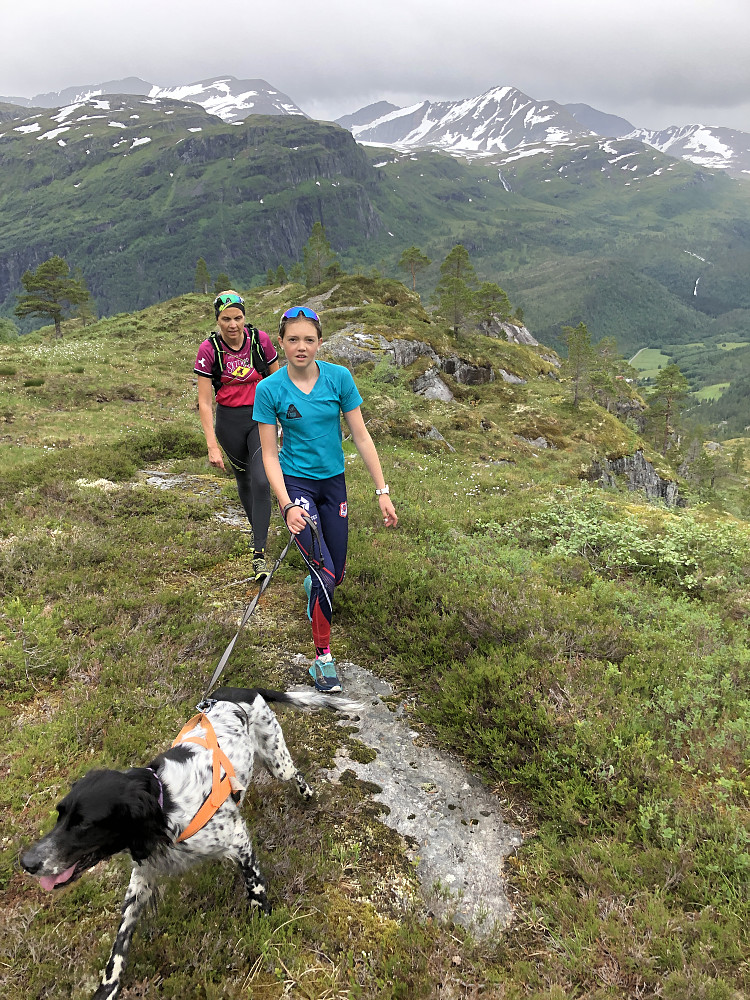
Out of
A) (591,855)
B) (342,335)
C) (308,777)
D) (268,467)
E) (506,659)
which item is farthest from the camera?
(342,335)

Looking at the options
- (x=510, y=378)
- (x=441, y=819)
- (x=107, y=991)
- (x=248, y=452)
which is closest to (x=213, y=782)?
(x=107, y=991)

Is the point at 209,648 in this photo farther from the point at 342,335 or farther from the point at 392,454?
the point at 342,335

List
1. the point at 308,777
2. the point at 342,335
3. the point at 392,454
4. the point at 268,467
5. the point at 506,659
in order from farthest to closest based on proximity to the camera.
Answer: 1. the point at 342,335
2. the point at 392,454
3. the point at 506,659
4. the point at 268,467
5. the point at 308,777

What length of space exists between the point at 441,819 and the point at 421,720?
3.68ft

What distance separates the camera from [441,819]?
4109mm

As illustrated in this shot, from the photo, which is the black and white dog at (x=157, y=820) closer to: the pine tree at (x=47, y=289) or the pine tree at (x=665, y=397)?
the pine tree at (x=47, y=289)

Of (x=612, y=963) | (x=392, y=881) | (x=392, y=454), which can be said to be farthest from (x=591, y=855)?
(x=392, y=454)

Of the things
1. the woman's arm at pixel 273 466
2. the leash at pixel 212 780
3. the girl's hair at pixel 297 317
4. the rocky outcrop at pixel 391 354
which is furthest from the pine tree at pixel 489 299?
the leash at pixel 212 780

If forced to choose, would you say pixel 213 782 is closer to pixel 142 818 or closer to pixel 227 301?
pixel 142 818

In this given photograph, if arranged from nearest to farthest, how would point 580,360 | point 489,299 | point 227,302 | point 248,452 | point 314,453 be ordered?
point 314,453
point 227,302
point 248,452
point 580,360
point 489,299

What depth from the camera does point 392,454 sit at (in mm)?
17000

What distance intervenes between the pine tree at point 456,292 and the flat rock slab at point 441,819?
4402 centimetres

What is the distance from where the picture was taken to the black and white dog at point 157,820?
→ 2562 millimetres

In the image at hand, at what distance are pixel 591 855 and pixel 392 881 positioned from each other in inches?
57.6
